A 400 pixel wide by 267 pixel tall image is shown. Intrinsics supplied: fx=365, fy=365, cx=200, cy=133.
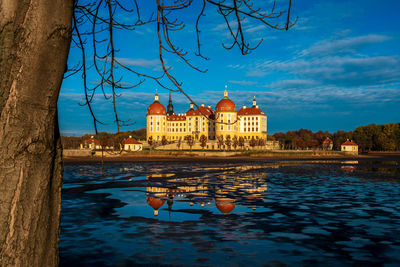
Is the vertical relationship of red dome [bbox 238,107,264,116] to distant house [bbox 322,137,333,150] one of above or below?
above

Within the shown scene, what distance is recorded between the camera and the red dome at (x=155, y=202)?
→ 12.4 meters

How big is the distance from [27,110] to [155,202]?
1188 cm

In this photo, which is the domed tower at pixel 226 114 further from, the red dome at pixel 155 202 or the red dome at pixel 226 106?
the red dome at pixel 155 202

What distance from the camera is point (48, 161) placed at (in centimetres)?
187

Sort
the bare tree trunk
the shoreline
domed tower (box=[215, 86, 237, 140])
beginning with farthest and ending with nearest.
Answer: domed tower (box=[215, 86, 237, 140]) → the shoreline → the bare tree trunk

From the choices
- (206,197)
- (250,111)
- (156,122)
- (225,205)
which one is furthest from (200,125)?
(225,205)

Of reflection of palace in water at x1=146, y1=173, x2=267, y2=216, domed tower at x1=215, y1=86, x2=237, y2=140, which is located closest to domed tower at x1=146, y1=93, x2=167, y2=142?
domed tower at x1=215, y1=86, x2=237, y2=140

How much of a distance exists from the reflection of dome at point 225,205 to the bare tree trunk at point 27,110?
31.8 feet

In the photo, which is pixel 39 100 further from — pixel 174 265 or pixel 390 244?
pixel 390 244

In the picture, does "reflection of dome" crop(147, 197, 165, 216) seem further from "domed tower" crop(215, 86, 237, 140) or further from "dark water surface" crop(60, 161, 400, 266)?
"domed tower" crop(215, 86, 237, 140)

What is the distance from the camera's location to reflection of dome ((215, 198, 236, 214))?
1149cm

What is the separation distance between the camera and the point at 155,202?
13.3m

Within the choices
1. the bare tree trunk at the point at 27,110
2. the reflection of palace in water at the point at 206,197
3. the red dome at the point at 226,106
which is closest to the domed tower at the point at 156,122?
the red dome at the point at 226,106

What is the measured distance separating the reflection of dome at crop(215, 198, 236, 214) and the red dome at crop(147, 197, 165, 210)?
6.54 feet
